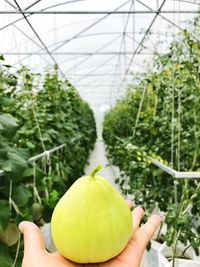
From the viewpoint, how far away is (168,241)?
1.67m

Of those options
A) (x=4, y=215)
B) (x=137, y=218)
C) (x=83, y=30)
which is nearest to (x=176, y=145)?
(x=4, y=215)

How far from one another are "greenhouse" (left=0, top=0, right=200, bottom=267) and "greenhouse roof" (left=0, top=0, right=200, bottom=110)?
0.11ft

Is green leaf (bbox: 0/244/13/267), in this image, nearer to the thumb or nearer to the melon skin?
the thumb

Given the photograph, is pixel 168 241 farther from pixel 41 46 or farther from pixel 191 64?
pixel 41 46

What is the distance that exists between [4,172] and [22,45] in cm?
557

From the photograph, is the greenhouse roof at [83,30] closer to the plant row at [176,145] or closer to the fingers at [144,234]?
the plant row at [176,145]

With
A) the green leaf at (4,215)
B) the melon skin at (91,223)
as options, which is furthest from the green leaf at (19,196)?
the melon skin at (91,223)

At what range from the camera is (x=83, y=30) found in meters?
7.11

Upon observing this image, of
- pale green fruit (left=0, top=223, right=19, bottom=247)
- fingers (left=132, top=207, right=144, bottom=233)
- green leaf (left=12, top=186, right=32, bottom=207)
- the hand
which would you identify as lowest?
pale green fruit (left=0, top=223, right=19, bottom=247)

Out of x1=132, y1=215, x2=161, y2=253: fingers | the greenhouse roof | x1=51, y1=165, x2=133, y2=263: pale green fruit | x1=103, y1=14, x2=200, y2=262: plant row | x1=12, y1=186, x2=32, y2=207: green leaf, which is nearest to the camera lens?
x1=51, y1=165, x2=133, y2=263: pale green fruit

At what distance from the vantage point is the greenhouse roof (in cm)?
466

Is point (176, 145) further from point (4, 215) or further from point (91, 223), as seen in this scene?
point (91, 223)

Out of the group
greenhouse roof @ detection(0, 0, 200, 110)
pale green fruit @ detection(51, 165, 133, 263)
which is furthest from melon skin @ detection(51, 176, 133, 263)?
greenhouse roof @ detection(0, 0, 200, 110)

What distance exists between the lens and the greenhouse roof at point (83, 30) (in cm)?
466
